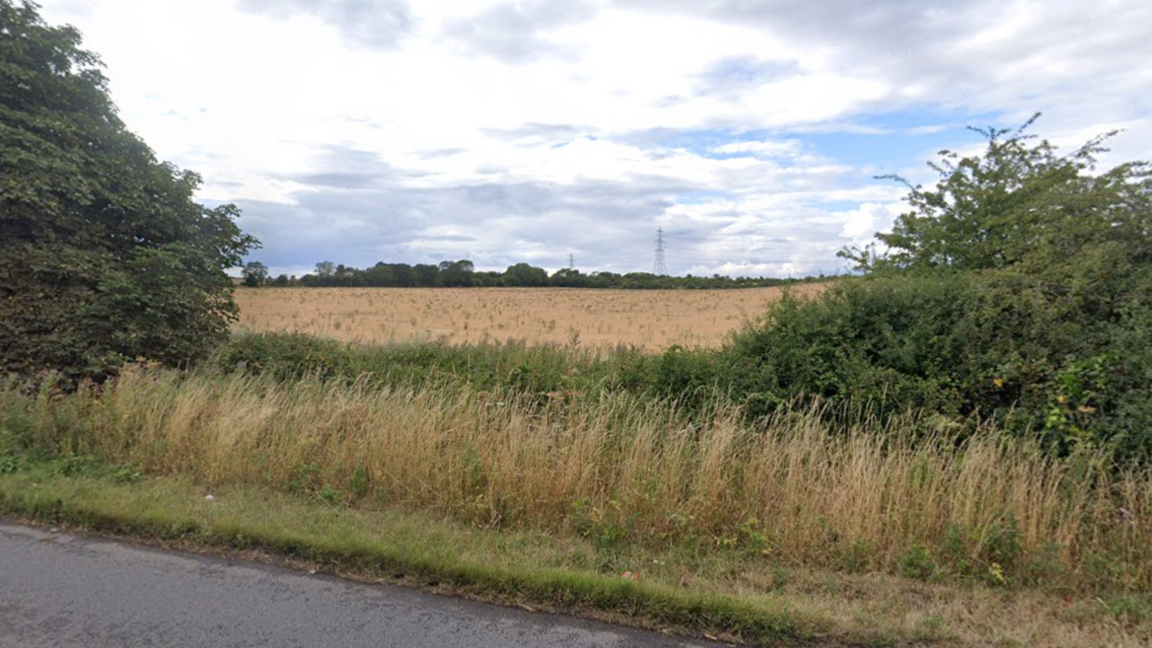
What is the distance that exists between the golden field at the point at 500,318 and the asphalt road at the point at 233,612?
45.4 feet

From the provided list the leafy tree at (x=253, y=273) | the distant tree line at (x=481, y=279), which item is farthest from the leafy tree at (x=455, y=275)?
the leafy tree at (x=253, y=273)

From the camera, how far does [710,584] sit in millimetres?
4043

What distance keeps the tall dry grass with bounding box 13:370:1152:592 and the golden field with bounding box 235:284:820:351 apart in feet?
36.1

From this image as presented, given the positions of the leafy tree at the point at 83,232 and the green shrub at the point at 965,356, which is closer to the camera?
the green shrub at the point at 965,356

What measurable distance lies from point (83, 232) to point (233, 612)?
8.26 metres

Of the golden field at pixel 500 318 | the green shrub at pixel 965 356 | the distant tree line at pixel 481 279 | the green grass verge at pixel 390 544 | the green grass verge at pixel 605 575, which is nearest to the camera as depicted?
the green grass verge at pixel 605 575

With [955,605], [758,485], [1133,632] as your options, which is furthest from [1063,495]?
[758,485]

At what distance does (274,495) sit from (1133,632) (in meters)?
6.39

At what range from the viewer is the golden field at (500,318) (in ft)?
73.9

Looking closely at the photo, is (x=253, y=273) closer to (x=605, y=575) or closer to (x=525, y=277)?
(x=605, y=575)

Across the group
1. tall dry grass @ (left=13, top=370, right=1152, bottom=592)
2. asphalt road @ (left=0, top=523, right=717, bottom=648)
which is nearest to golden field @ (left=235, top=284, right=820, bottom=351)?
tall dry grass @ (left=13, top=370, right=1152, bottom=592)

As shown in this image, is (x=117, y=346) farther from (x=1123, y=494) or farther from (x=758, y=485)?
(x=1123, y=494)

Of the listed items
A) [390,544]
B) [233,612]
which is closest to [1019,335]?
[390,544]

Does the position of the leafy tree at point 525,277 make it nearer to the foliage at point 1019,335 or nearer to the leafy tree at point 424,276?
the leafy tree at point 424,276
